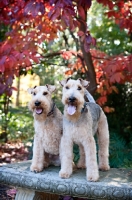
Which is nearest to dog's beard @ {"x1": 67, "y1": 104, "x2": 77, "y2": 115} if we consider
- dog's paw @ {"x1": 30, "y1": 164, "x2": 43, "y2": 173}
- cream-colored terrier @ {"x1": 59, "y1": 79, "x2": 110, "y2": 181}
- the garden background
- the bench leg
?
cream-colored terrier @ {"x1": 59, "y1": 79, "x2": 110, "y2": 181}

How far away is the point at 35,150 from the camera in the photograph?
2357 mm

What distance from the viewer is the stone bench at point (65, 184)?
218cm

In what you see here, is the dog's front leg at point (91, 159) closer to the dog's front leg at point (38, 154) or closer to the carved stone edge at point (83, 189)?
the carved stone edge at point (83, 189)

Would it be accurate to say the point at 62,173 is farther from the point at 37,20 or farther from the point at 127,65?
the point at 37,20

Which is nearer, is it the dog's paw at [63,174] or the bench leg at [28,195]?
the dog's paw at [63,174]

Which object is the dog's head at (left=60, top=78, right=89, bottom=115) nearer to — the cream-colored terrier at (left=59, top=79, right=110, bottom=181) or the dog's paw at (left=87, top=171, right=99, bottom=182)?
the cream-colored terrier at (left=59, top=79, right=110, bottom=181)

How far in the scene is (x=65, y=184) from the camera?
221 cm

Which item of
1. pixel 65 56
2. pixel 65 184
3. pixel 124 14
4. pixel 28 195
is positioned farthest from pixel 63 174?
pixel 124 14

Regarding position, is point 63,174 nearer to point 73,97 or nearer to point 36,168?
point 36,168

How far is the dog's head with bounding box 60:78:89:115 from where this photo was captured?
200 cm

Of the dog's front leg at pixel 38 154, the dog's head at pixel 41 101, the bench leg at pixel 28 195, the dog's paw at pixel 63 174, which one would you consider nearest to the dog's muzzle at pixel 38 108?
the dog's head at pixel 41 101

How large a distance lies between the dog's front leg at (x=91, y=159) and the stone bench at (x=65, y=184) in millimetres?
50

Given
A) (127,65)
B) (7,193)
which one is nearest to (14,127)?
(7,193)

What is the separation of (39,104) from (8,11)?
2118mm
